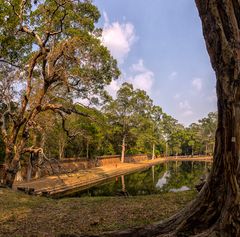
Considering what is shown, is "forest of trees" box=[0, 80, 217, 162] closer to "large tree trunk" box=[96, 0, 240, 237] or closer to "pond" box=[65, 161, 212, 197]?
"pond" box=[65, 161, 212, 197]

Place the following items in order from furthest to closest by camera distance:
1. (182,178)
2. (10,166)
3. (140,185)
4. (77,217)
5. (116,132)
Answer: (116,132) → (182,178) → (140,185) → (10,166) → (77,217)

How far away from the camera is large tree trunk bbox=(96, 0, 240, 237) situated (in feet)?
10.4

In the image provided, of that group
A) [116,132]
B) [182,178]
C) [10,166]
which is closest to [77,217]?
[10,166]

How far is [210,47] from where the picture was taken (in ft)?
11.5

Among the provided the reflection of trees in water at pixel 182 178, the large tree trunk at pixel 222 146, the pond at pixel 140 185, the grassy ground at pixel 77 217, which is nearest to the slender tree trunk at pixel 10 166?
the grassy ground at pixel 77 217

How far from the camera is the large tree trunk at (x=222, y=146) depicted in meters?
3.17

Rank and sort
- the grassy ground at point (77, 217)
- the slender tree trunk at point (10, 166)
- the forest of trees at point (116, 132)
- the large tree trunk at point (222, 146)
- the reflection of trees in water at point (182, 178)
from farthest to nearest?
1. the reflection of trees in water at point (182, 178)
2. the forest of trees at point (116, 132)
3. the slender tree trunk at point (10, 166)
4. the grassy ground at point (77, 217)
5. the large tree trunk at point (222, 146)

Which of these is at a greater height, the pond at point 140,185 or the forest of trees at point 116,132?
the forest of trees at point 116,132

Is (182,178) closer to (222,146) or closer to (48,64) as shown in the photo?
(48,64)

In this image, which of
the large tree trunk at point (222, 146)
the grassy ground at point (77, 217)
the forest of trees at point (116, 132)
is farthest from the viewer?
the forest of trees at point (116, 132)

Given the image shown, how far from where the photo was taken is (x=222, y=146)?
336 centimetres

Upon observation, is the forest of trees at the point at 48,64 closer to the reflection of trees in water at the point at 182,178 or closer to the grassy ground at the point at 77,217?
the grassy ground at the point at 77,217

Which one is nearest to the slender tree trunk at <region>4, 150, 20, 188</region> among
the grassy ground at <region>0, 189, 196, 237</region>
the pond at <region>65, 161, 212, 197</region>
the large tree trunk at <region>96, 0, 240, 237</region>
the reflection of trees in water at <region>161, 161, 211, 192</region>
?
the grassy ground at <region>0, 189, 196, 237</region>

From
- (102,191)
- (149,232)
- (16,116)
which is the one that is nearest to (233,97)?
(149,232)
